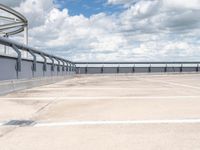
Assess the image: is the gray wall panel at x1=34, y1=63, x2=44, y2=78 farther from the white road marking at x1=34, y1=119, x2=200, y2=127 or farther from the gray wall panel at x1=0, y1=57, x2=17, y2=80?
the white road marking at x1=34, y1=119, x2=200, y2=127

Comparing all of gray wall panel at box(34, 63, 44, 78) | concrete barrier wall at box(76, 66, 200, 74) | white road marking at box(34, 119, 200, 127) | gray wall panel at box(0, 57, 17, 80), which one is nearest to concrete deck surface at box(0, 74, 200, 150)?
white road marking at box(34, 119, 200, 127)

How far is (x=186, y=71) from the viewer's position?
70562mm

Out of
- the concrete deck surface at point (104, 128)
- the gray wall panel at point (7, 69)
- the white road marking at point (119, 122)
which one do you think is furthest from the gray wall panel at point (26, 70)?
the white road marking at point (119, 122)

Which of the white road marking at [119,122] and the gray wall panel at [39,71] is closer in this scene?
the white road marking at [119,122]

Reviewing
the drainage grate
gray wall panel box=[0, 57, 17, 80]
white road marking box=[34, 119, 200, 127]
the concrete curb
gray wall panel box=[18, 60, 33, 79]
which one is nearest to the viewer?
white road marking box=[34, 119, 200, 127]

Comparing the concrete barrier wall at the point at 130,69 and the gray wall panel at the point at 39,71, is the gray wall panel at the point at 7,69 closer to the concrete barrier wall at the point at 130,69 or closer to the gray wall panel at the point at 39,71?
the gray wall panel at the point at 39,71

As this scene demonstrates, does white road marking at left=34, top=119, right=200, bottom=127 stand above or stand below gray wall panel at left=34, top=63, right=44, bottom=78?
below

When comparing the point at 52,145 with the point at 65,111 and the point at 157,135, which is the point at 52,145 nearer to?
the point at 157,135

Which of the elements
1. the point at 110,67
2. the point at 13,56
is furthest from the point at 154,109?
the point at 110,67

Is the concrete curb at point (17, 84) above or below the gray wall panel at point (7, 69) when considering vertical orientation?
below

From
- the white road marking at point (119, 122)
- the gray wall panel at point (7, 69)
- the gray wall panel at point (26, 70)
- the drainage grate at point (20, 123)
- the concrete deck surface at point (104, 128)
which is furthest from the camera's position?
the gray wall panel at point (26, 70)

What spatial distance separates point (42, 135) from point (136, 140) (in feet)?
6.17

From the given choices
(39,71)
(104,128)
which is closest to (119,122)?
(104,128)

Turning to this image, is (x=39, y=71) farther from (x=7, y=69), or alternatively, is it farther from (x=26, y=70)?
(x=7, y=69)
